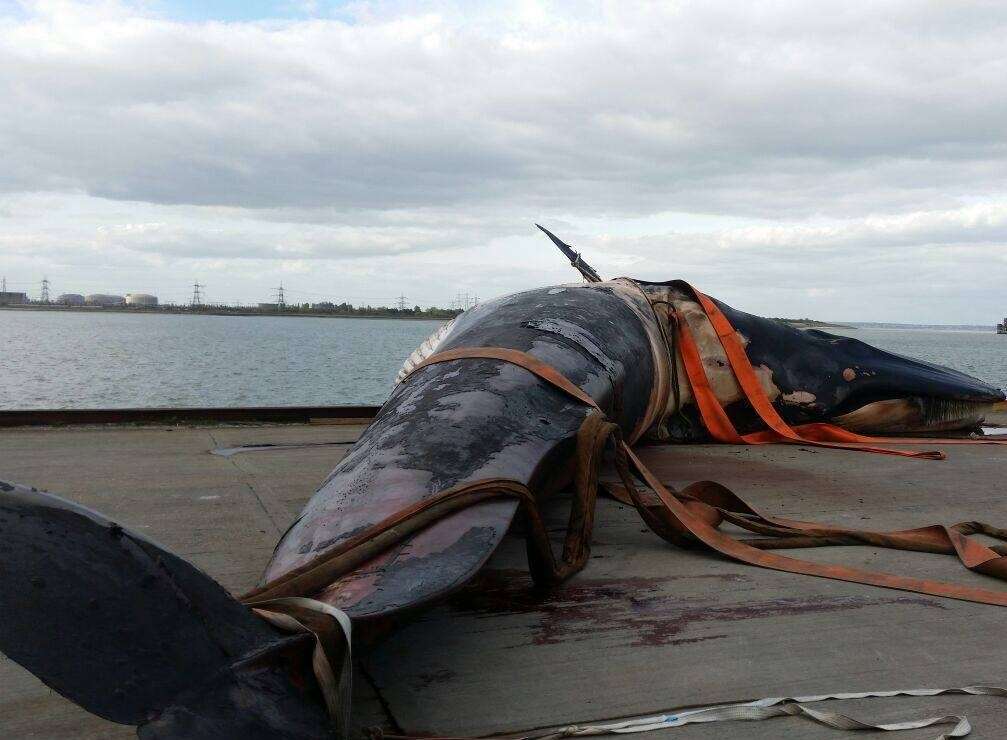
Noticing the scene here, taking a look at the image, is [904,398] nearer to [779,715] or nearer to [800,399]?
[800,399]

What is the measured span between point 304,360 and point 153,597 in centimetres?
5027

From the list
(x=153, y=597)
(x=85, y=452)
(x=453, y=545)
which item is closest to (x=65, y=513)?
(x=153, y=597)

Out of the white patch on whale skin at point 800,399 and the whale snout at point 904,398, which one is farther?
the whale snout at point 904,398

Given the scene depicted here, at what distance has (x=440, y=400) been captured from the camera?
331 centimetres

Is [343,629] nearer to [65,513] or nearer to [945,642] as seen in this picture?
[65,513]

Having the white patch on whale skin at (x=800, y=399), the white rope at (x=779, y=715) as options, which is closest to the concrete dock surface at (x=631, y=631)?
the white rope at (x=779, y=715)

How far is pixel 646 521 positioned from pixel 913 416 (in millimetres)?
4431

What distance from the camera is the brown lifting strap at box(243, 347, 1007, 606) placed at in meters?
2.35

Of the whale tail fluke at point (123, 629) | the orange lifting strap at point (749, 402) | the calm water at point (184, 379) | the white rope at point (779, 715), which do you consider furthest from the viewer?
the calm water at point (184, 379)

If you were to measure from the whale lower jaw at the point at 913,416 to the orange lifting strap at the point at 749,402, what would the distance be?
157 millimetres

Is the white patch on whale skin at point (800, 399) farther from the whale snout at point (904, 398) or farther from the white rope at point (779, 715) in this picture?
the white rope at point (779, 715)

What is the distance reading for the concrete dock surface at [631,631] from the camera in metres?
2.25

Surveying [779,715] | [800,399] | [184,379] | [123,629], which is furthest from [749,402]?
[184,379]

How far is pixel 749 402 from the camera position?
673 cm
